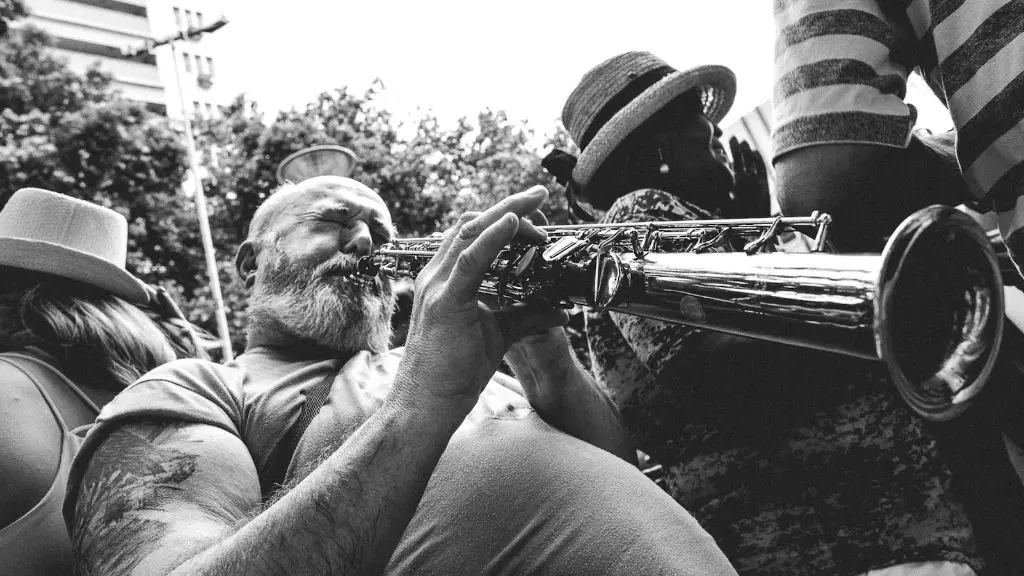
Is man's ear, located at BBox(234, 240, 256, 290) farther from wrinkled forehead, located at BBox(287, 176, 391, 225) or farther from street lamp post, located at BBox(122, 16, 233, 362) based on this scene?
street lamp post, located at BBox(122, 16, 233, 362)

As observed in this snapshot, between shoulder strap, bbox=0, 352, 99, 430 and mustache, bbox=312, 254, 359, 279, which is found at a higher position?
mustache, bbox=312, 254, 359, 279

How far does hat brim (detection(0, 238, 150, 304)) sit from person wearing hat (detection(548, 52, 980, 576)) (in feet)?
7.70

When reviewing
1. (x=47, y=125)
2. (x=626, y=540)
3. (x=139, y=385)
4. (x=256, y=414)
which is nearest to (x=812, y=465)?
(x=626, y=540)

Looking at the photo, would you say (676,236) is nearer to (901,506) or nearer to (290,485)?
(901,506)

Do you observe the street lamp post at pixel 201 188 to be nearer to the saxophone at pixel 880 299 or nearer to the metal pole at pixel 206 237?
the metal pole at pixel 206 237

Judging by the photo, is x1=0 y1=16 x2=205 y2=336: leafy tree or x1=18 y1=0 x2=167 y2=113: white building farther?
x1=18 y1=0 x2=167 y2=113: white building

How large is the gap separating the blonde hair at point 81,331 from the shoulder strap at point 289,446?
1.23 m

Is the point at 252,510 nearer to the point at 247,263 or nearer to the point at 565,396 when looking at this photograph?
the point at 565,396

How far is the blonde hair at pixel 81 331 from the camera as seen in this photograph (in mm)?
2824

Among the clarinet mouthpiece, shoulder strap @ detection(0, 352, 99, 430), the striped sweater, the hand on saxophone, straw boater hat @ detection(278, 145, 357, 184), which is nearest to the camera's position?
the striped sweater

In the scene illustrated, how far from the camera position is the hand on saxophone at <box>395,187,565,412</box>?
1.51 metres

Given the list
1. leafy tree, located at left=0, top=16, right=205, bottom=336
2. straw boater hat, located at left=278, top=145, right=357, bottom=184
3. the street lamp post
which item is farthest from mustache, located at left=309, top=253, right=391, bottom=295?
leafy tree, located at left=0, top=16, right=205, bottom=336

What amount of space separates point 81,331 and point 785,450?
293cm

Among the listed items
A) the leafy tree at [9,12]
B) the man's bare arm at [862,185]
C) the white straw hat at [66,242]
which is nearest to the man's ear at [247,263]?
the white straw hat at [66,242]
